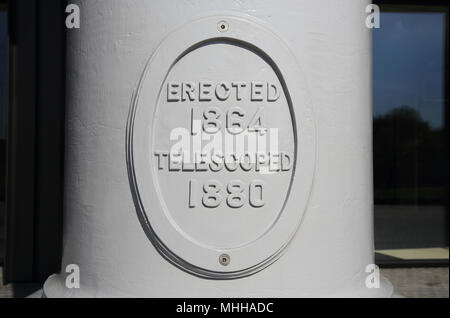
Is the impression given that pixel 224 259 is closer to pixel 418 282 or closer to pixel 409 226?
pixel 418 282

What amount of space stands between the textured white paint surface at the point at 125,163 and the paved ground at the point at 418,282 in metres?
2.34

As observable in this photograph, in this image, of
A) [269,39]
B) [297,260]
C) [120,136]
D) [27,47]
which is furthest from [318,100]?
[27,47]

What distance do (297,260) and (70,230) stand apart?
1.39 metres

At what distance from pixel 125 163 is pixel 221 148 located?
0.55 m

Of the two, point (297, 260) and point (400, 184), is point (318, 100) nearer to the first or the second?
point (297, 260)

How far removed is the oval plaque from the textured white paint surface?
0.25 feet

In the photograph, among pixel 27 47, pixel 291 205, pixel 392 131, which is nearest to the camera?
pixel 291 205

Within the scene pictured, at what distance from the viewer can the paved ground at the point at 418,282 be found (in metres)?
5.00

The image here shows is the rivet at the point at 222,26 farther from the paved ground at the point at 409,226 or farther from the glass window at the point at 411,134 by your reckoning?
the paved ground at the point at 409,226

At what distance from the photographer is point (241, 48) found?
2783 millimetres

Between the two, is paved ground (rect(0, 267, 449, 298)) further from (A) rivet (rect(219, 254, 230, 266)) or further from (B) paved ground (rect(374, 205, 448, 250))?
(A) rivet (rect(219, 254, 230, 266))

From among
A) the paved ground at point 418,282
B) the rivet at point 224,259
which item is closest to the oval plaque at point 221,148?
the rivet at point 224,259

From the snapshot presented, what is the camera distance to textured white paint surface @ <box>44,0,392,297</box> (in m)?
2.77

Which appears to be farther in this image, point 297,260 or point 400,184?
point 400,184
